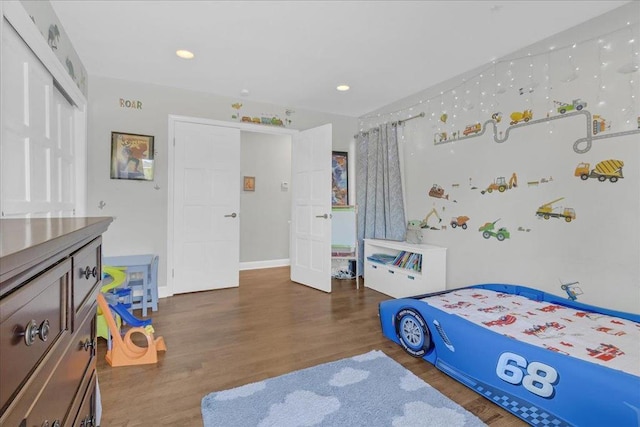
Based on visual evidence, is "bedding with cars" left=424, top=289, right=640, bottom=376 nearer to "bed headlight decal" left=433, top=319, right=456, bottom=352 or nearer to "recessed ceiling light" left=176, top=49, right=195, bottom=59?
"bed headlight decal" left=433, top=319, right=456, bottom=352

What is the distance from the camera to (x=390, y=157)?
404 centimetres

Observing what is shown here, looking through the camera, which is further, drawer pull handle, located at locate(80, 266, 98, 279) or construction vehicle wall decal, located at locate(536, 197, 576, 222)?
construction vehicle wall decal, located at locate(536, 197, 576, 222)

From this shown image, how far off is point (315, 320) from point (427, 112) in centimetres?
257

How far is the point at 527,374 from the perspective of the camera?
1568 millimetres

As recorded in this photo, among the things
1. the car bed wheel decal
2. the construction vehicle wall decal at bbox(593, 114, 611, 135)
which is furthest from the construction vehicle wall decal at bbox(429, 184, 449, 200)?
the car bed wheel decal

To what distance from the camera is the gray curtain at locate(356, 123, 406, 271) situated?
156 inches

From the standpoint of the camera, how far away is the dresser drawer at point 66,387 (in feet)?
1.91

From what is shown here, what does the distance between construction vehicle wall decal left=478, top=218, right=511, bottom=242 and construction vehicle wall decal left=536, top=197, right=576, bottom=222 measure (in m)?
0.31

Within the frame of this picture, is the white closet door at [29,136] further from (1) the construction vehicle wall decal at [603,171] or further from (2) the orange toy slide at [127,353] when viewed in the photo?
(1) the construction vehicle wall decal at [603,171]

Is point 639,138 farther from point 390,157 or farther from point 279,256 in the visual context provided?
point 279,256

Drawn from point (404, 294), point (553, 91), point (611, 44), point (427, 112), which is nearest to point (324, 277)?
point (404, 294)

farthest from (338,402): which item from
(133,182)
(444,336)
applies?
(133,182)

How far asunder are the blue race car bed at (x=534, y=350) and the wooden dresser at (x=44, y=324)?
181cm

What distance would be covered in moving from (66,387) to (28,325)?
37 centimetres
